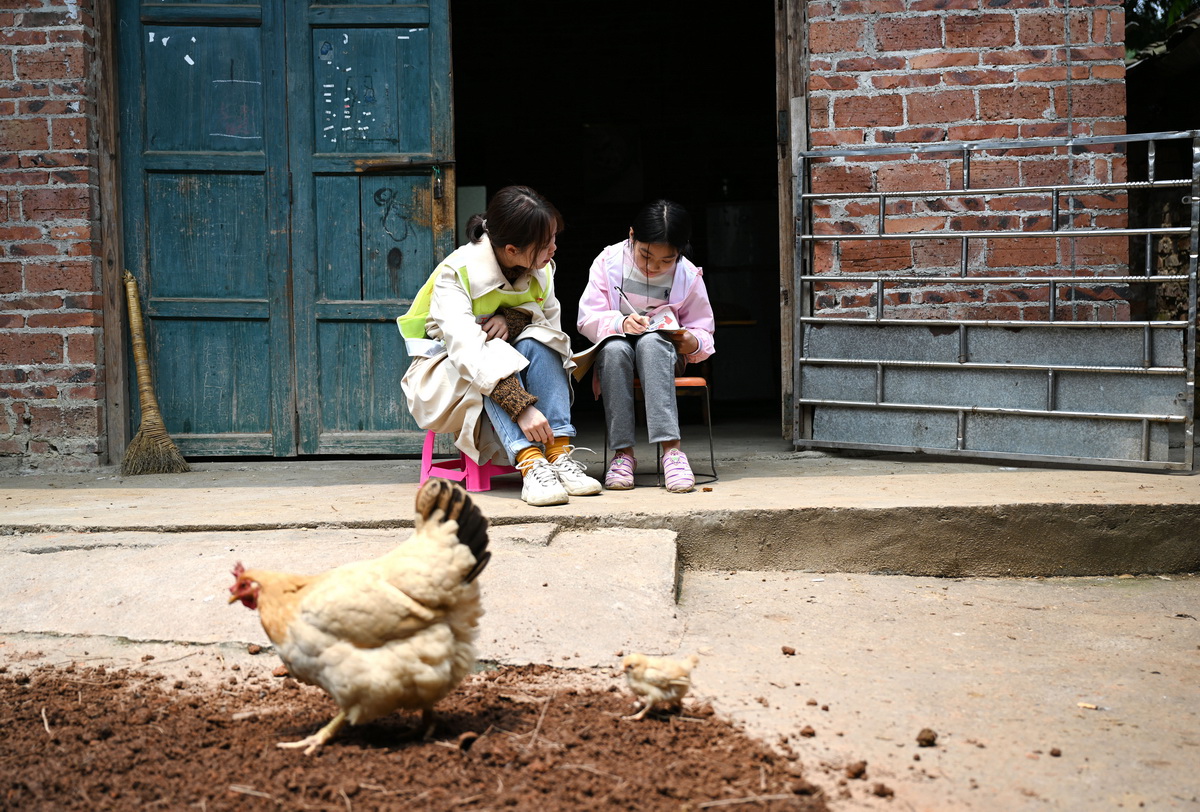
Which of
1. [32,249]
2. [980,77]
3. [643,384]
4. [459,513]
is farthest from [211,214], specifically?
[980,77]

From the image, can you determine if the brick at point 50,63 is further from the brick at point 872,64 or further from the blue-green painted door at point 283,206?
the brick at point 872,64

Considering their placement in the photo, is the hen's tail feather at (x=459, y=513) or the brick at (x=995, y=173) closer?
the hen's tail feather at (x=459, y=513)

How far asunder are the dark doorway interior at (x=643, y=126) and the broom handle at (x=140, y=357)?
5770 mm

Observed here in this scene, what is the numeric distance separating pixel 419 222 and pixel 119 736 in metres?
3.46

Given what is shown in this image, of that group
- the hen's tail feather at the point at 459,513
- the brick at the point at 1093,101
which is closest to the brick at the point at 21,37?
the hen's tail feather at the point at 459,513

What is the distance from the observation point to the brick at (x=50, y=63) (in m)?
5.14

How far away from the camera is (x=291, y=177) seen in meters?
5.36

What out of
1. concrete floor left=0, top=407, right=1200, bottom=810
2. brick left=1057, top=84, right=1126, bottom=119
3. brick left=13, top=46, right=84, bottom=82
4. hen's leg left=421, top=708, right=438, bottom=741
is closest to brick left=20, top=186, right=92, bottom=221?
brick left=13, top=46, right=84, bottom=82

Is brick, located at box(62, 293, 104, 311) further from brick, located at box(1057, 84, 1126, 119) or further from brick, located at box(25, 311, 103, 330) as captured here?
brick, located at box(1057, 84, 1126, 119)

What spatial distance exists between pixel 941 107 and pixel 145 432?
13.7 feet

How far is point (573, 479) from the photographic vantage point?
4.16m

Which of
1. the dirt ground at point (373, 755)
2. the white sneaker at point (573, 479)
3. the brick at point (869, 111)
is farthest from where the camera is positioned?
the brick at point (869, 111)

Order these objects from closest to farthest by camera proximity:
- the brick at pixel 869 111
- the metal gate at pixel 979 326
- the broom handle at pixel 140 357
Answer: the metal gate at pixel 979 326 < the brick at pixel 869 111 < the broom handle at pixel 140 357

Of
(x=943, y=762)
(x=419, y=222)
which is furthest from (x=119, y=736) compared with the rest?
(x=419, y=222)
